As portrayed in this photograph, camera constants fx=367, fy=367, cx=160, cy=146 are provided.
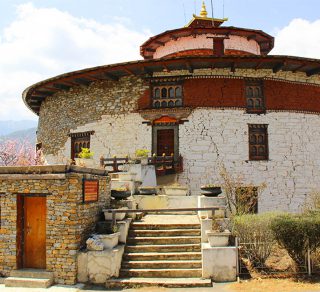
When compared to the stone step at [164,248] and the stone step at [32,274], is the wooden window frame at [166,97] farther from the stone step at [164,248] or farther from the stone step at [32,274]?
the stone step at [32,274]

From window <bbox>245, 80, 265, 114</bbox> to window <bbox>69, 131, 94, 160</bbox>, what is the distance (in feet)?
25.8

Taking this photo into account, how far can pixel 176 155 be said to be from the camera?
16906 millimetres

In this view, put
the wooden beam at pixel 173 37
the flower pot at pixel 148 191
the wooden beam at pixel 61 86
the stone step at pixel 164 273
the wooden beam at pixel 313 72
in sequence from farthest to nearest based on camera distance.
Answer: the wooden beam at pixel 173 37
the wooden beam at pixel 61 86
the wooden beam at pixel 313 72
the flower pot at pixel 148 191
the stone step at pixel 164 273

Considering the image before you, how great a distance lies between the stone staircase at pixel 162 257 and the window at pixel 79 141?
8997 mm

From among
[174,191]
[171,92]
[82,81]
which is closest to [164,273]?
[174,191]

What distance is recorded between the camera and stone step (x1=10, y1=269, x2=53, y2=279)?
8.65 meters

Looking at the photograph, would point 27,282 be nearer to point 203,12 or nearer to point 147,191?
point 147,191

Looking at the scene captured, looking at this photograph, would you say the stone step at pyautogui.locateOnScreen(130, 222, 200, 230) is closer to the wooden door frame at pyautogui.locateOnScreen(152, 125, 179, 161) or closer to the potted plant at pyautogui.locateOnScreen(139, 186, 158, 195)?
the potted plant at pyautogui.locateOnScreen(139, 186, 158, 195)

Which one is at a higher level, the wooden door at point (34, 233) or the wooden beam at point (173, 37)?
the wooden beam at point (173, 37)

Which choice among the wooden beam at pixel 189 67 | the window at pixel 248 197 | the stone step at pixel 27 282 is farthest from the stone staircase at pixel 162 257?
the wooden beam at pixel 189 67

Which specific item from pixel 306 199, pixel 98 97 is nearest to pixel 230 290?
pixel 306 199

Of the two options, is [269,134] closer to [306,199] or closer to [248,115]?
[248,115]

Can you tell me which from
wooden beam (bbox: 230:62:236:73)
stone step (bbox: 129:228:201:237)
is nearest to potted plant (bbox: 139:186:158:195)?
stone step (bbox: 129:228:201:237)

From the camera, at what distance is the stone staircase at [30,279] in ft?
27.7
